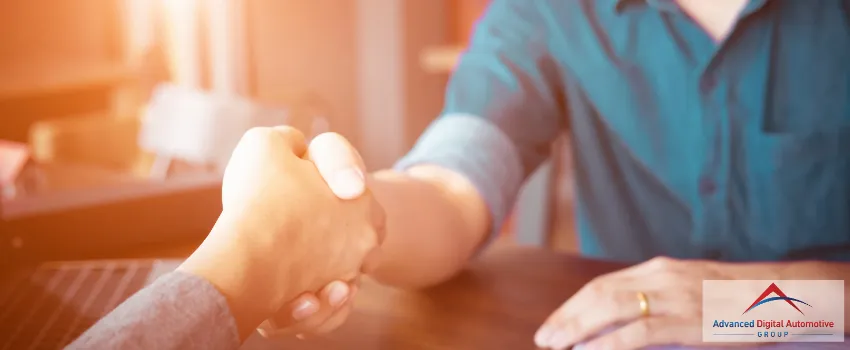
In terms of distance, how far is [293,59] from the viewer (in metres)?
2.84

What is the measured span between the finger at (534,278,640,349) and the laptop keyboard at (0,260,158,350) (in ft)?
0.83

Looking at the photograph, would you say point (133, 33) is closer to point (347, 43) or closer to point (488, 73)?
point (347, 43)

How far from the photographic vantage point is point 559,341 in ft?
1.62

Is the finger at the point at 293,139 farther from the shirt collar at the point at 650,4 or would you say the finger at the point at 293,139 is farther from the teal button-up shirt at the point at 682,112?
the shirt collar at the point at 650,4

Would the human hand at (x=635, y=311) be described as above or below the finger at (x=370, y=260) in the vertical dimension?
below

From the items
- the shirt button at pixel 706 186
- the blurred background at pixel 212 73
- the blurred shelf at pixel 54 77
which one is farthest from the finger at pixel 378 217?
the blurred shelf at pixel 54 77

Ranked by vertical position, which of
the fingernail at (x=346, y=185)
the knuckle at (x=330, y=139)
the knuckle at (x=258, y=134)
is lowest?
the fingernail at (x=346, y=185)

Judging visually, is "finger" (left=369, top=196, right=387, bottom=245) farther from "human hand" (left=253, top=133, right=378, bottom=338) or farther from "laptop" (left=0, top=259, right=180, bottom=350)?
"laptop" (left=0, top=259, right=180, bottom=350)

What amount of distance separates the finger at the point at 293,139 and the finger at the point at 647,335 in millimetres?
203

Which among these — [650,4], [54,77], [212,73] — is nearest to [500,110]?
[650,4]

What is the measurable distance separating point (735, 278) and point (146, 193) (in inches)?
19.0

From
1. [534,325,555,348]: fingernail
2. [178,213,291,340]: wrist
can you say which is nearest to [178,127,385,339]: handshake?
[178,213,291,340]: wrist

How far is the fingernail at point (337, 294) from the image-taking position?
0.46m

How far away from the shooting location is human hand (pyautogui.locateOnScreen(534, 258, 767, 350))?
497 mm
